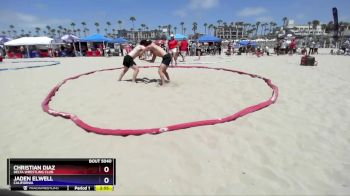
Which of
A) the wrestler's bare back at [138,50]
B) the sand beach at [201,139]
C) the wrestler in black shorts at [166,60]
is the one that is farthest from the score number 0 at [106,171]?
the wrestler's bare back at [138,50]

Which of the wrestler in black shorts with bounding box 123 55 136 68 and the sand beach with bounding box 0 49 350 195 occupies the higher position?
the wrestler in black shorts with bounding box 123 55 136 68

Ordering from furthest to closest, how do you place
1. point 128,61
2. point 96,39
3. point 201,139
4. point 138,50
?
point 96,39, point 128,61, point 138,50, point 201,139

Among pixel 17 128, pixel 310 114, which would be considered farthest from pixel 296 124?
pixel 17 128

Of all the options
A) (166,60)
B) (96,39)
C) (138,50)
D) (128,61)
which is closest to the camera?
(166,60)

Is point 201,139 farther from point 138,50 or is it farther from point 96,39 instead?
point 96,39

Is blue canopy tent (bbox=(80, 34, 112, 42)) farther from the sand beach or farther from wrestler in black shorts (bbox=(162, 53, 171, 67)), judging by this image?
wrestler in black shorts (bbox=(162, 53, 171, 67))

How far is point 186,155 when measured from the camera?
10.4ft

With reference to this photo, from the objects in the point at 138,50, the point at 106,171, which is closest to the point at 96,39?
the point at 138,50
